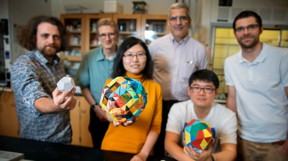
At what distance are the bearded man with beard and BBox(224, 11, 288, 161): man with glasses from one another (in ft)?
4.12

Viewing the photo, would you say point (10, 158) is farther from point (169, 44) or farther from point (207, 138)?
point (169, 44)

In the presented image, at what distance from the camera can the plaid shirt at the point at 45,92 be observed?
3.34 ft

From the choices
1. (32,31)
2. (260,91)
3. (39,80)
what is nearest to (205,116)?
(260,91)

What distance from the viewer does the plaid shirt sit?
3.34ft

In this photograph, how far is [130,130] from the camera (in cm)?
109

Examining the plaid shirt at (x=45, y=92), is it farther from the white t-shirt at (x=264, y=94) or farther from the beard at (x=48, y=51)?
the white t-shirt at (x=264, y=94)

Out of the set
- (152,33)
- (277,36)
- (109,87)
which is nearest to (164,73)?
(109,87)

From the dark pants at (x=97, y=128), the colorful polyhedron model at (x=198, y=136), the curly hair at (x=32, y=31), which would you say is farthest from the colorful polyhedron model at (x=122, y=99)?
the dark pants at (x=97, y=128)

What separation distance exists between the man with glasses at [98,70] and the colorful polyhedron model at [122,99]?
87cm

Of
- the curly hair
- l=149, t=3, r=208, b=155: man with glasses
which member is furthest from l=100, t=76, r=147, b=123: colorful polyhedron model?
l=149, t=3, r=208, b=155: man with glasses

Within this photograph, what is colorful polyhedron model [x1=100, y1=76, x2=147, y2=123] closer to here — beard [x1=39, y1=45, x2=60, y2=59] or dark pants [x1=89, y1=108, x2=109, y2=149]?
beard [x1=39, y1=45, x2=60, y2=59]

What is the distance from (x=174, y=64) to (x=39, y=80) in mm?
1051

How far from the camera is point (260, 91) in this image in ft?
4.28

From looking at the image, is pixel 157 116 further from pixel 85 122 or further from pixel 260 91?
pixel 85 122
